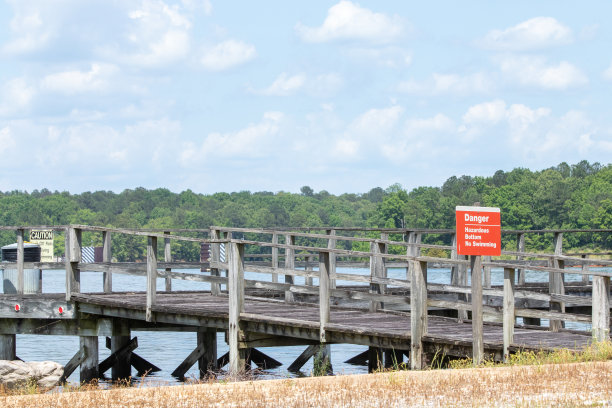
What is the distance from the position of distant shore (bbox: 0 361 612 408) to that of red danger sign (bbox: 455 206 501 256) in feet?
6.38

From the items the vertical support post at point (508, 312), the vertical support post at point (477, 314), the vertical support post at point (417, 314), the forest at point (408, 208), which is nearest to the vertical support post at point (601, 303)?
the vertical support post at point (508, 312)

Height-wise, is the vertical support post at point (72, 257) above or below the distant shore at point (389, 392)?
above

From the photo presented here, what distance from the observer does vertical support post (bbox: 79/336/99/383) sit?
1781 centimetres

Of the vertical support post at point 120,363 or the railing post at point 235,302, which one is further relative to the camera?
the vertical support post at point 120,363

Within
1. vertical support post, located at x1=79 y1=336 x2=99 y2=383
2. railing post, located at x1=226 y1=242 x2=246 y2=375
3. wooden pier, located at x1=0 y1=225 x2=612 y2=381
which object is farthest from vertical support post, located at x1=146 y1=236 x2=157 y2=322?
vertical support post, located at x1=79 y1=336 x2=99 y2=383

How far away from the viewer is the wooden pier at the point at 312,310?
1201 centimetres

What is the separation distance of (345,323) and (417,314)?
1.93 meters

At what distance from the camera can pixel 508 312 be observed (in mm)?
11773

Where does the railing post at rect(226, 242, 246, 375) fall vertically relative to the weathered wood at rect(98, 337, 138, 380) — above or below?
above

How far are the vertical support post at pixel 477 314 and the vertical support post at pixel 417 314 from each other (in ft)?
2.07

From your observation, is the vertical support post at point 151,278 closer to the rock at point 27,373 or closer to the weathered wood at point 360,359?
the rock at point 27,373

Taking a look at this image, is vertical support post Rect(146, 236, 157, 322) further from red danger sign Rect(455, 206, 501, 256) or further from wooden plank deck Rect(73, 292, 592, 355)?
red danger sign Rect(455, 206, 501, 256)

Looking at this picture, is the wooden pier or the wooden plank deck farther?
the wooden plank deck

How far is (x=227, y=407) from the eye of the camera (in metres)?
8.50
